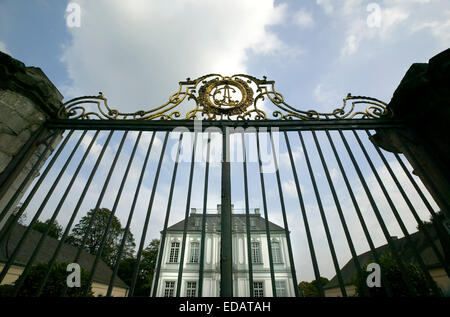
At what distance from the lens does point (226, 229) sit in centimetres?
235

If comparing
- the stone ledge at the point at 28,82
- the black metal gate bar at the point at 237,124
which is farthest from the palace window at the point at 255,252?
the stone ledge at the point at 28,82

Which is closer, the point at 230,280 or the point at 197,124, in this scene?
the point at 230,280

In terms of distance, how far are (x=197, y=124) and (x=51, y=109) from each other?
210 centimetres

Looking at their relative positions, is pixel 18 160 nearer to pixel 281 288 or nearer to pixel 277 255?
pixel 281 288

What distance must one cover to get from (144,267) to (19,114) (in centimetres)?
1470

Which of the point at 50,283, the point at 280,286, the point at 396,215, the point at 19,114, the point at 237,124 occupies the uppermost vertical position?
the point at 237,124

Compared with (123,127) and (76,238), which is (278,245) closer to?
(123,127)

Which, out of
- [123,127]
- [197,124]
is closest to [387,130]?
[197,124]

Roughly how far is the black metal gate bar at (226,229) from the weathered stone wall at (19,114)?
2.47m

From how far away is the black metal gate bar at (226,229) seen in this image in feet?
6.60

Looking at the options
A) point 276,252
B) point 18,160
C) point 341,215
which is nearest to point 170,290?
point 276,252

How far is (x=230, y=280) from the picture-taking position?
204 centimetres
